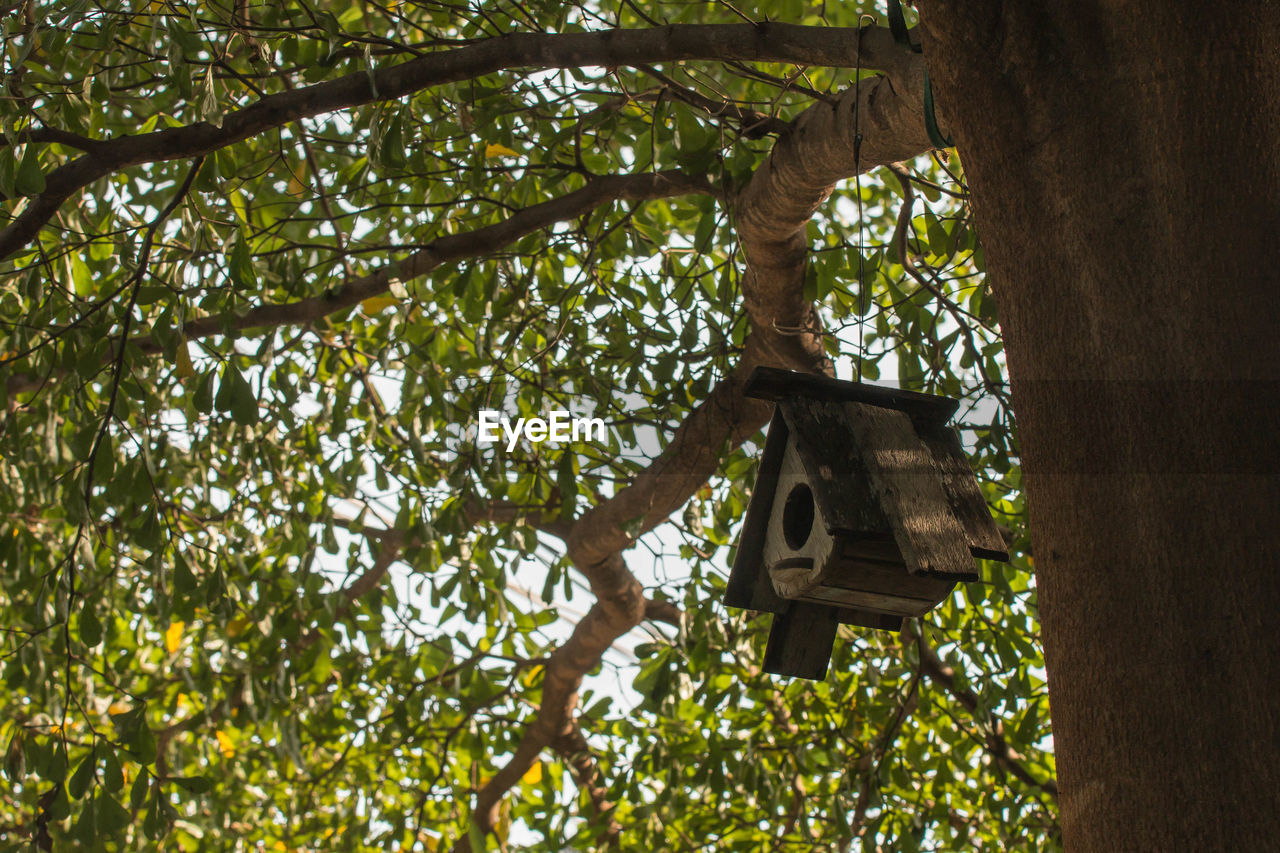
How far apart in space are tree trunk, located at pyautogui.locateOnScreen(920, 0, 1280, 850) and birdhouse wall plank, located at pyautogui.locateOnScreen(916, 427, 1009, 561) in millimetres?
317

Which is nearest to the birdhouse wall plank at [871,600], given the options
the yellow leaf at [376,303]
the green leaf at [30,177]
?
the green leaf at [30,177]

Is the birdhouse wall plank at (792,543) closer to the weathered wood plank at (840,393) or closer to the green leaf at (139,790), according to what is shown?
the weathered wood plank at (840,393)

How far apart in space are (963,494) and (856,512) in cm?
16

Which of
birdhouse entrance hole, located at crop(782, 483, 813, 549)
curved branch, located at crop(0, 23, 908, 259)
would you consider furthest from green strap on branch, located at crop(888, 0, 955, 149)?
birdhouse entrance hole, located at crop(782, 483, 813, 549)

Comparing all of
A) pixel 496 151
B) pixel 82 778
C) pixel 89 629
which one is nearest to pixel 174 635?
pixel 89 629

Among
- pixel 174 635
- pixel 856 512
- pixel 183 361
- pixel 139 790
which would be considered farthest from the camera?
pixel 174 635

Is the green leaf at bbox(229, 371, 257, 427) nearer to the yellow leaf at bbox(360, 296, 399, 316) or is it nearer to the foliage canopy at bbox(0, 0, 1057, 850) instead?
the foliage canopy at bbox(0, 0, 1057, 850)

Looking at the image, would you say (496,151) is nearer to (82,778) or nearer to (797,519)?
(797,519)

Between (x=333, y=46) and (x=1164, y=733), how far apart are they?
1.80m

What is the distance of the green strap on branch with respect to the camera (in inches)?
53.8

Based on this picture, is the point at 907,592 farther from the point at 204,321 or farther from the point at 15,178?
the point at 204,321

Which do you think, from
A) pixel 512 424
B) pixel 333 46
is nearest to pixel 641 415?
pixel 512 424

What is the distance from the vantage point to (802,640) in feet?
5.75

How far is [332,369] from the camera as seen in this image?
331 cm
